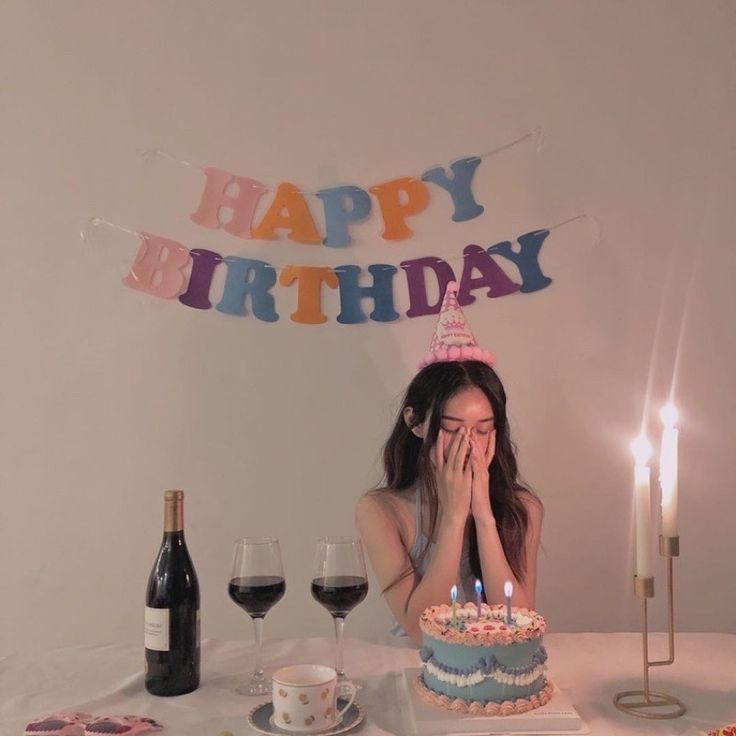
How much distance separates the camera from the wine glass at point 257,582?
1.03 meters

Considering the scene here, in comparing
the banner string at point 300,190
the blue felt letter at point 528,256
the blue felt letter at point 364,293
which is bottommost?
the blue felt letter at point 364,293

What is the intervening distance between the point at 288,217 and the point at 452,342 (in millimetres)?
526

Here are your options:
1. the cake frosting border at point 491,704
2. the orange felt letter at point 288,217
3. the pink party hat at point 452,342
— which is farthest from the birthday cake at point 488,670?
the orange felt letter at point 288,217

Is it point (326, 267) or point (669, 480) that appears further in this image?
point (326, 267)

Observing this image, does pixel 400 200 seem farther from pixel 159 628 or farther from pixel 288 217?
pixel 159 628

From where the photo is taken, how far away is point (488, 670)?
3.05ft

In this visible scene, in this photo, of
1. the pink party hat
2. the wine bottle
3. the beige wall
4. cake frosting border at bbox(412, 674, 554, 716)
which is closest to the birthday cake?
cake frosting border at bbox(412, 674, 554, 716)

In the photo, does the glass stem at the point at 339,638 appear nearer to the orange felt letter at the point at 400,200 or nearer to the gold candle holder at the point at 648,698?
the gold candle holder at the point at 648,698

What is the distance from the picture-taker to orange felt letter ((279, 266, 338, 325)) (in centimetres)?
176

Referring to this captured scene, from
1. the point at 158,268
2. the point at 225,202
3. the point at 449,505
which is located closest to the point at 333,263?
the point at 225,202

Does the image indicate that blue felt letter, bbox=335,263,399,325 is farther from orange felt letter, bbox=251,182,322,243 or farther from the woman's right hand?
the woman's right hand

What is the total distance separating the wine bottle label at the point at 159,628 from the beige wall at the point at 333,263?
74cm

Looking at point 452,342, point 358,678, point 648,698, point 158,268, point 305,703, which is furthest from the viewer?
point 158,268

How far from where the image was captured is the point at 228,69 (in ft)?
5.81
